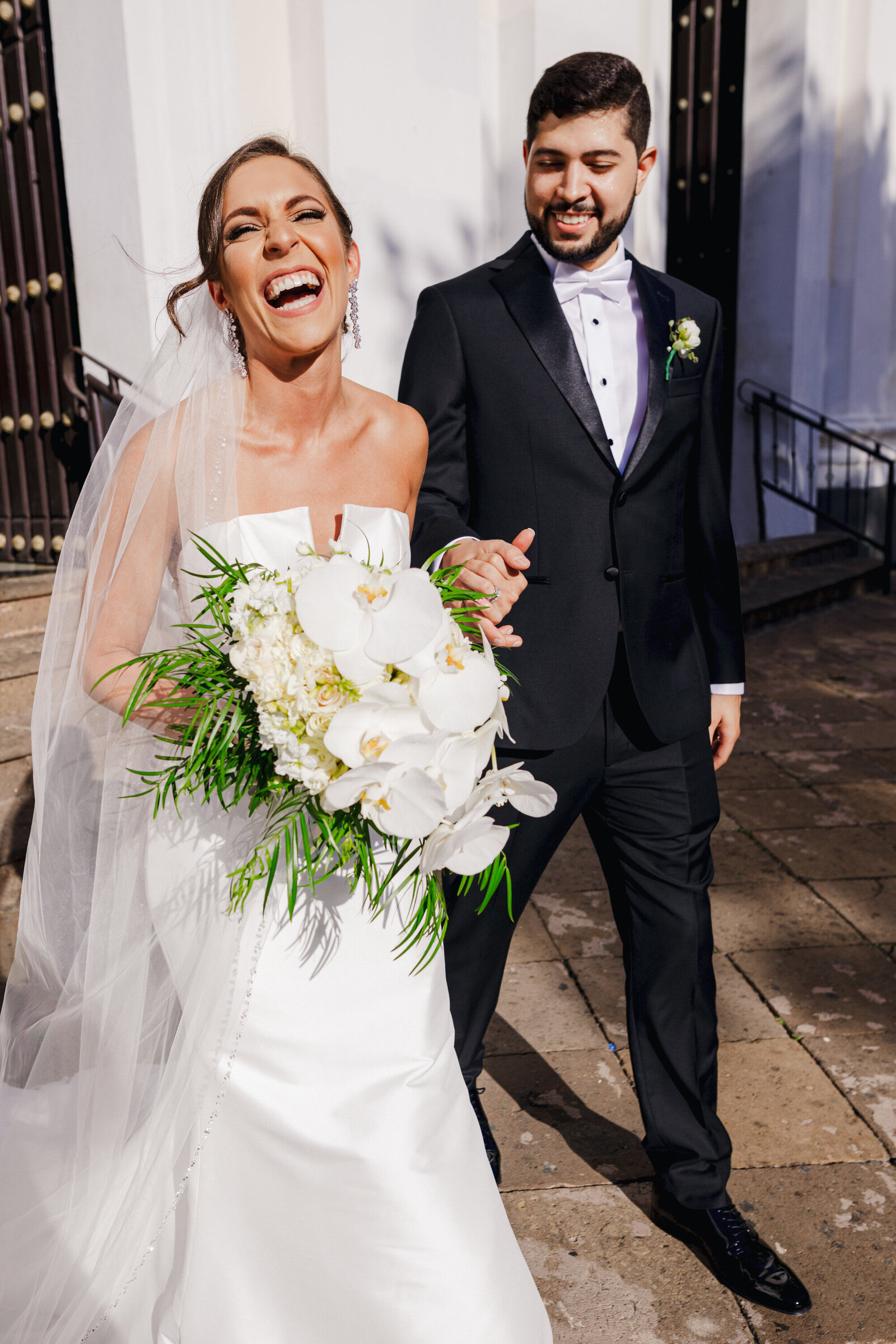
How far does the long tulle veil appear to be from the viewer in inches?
70.1

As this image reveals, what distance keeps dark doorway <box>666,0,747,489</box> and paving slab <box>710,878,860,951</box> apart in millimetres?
6366

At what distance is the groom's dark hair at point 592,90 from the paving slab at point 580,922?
2.50 meters

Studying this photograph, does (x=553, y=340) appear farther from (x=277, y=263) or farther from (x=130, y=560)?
(x=130, y=560)

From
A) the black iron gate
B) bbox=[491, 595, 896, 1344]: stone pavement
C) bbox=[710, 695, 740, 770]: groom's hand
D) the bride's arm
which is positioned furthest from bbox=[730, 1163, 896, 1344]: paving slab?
the black iron gate

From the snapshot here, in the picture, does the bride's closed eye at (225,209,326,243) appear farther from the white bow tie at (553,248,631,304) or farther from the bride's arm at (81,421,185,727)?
Result: the white bow tie at (553,248,631,304)

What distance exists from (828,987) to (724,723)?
1.28m

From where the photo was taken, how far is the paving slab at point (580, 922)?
12.2ft

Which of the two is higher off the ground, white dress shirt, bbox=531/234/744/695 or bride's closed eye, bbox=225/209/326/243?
bride's closed eye, bbox=225/209/326/243

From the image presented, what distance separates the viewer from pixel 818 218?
962cm

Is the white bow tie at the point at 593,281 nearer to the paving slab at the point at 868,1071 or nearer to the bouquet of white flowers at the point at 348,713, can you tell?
the bouquet of white flowers at the point at 348,713

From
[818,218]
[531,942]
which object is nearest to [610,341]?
[531,942]

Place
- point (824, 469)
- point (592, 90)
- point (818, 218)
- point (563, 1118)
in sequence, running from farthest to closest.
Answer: point (824, 469)
point (818, 218)
point (563, 1118)
point (592, 90)

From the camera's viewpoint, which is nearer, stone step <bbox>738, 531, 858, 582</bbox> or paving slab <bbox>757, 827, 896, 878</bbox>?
paving slab <bbox>757, 827, 896, 878</bbox>

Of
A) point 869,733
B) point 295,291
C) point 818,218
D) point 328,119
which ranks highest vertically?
point 328,119
